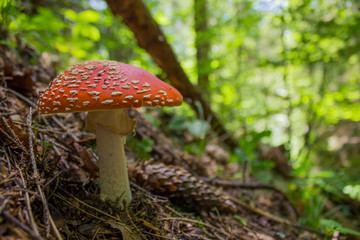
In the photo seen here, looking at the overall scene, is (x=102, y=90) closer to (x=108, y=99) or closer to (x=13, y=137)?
(x=108, y=99)

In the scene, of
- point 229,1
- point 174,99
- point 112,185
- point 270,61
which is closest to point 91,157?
point 112,185

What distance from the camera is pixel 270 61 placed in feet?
14.2

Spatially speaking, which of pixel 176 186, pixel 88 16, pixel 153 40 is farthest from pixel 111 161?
pixel 88 16

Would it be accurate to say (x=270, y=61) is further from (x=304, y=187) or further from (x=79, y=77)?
(x=79, y=77)

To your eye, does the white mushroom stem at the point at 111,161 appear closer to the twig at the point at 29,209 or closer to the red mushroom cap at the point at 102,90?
the red mushroom cap at the point at 102,90

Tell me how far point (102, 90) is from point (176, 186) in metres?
1.14

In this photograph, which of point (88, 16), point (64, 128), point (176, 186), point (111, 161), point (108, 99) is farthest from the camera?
point (88, 16)

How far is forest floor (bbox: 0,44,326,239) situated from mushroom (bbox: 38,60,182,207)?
7.9 inches

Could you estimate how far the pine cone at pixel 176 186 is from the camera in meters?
2.06

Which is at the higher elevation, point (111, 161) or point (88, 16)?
point (88, 16)

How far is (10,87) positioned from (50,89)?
1303 millimetres

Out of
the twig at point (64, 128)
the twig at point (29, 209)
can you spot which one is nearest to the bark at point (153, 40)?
the twig at point (64, 128)

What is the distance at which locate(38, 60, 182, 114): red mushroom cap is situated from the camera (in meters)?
1.35

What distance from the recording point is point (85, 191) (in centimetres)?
182
